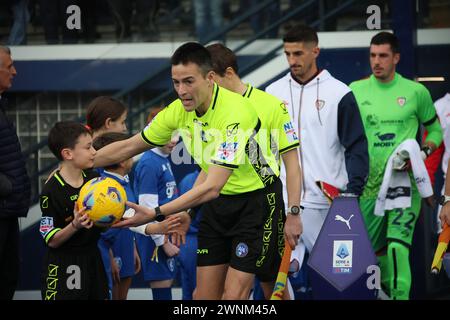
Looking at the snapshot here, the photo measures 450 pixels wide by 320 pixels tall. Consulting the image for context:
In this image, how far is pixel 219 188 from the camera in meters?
7.73

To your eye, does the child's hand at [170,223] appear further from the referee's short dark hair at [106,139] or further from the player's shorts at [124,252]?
the player's shorts at [124,252]

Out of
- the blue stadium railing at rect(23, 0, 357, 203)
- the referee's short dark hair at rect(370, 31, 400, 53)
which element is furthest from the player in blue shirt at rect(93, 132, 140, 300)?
the referee's short dark hair at rect(370, 31, 400, 53)

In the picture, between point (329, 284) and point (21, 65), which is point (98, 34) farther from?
point (329, 284)

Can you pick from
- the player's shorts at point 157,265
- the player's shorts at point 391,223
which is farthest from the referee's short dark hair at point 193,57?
the player's shorts at point 391,223

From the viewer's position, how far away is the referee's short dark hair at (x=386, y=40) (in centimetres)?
984

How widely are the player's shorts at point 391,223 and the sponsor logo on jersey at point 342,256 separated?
693 mm

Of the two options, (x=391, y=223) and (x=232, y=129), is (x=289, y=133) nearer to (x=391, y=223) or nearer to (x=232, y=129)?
(x=232, y=129)

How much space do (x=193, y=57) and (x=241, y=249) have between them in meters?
1.26

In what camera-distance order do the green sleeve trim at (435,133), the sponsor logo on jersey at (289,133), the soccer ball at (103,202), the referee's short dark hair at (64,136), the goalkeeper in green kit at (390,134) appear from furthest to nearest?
the green sleeve trim at (435,133), the goalkeeper in green kit at (390,134), the sponsor logo on jersey at (289,133), the referee's short dark hair at (64,136), the soccer ball at (103,202)

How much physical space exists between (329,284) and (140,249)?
5.02ft

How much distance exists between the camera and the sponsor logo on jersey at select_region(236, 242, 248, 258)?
316 inches

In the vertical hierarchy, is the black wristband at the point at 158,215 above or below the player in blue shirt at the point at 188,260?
above

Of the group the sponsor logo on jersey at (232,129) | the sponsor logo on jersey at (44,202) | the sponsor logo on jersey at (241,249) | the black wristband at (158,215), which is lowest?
the sponsor logo on jersey at (241,249)

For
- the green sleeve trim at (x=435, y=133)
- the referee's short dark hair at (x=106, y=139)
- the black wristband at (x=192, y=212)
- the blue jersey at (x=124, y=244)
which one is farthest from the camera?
the green sleeve trim at (x=435, y=133)
